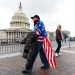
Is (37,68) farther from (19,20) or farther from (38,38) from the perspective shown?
(19,20)

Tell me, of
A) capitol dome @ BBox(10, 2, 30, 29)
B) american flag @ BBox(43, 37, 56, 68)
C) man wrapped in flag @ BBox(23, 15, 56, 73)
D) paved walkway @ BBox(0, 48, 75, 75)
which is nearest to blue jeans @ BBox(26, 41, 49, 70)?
man wrapped in flag @ BBox(23, 15, 56, 73)

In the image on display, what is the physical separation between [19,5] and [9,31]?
64.6 feet

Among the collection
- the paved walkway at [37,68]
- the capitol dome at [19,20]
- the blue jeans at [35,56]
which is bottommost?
the paved walkway at [37,68]

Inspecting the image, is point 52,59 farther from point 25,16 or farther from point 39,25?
→ point 25,16

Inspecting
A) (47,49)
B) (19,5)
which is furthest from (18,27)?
(47,49)

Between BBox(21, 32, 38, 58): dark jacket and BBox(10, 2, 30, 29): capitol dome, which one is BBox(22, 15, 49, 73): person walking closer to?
BBox(21, 32, 38, 58): dark jacket

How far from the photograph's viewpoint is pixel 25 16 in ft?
328

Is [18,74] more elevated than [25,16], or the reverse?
[25,16]

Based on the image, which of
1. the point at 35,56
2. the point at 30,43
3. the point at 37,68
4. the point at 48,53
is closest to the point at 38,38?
the point at 30,43

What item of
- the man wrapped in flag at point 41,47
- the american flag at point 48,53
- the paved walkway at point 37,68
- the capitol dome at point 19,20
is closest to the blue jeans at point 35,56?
the man wrapped in flag at point 41,47

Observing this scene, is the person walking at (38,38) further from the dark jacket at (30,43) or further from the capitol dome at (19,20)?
Answer: the capitol dome at (19,20)

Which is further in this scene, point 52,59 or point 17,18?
point 17,18

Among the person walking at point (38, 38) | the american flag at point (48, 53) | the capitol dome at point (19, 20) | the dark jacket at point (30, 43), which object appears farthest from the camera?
the capitol dome at point (19, 20)

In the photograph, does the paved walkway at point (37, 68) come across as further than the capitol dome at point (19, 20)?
No
